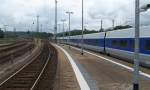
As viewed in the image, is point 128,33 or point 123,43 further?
point 123,43

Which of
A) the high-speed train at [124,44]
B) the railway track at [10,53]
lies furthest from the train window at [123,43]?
the railway track at [10,53]

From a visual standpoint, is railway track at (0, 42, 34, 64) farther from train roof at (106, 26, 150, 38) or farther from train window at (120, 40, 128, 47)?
train window at (120, 40, 128, 47)

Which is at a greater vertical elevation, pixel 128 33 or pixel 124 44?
pixel 128 33

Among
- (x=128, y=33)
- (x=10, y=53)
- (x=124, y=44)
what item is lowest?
(x=10, y=53)

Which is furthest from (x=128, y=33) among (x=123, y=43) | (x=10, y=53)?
(x=10, y=53)

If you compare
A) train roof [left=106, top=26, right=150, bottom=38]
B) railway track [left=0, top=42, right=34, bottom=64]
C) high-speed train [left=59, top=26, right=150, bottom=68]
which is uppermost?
train roof [left=106, top=26, right=150, bottom=38]

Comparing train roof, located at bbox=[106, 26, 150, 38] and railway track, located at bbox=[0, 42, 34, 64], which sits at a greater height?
train roof, located at bbox=[106, 26, 150, 38]

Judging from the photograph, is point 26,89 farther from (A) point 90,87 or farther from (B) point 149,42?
(B) point 149,42

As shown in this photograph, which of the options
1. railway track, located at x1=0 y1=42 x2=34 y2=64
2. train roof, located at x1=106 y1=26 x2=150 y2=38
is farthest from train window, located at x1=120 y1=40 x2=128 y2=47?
railway track, located at x1=0 y1=42 x2=34 y2=64

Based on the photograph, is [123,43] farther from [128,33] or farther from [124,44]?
[128,33]

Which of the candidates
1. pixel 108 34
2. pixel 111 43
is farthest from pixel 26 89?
pixel 108 34

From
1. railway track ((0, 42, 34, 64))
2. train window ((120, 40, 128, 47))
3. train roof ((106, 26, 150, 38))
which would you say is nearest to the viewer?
train roof ((106, 26, 150, 38))

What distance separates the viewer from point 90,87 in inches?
755

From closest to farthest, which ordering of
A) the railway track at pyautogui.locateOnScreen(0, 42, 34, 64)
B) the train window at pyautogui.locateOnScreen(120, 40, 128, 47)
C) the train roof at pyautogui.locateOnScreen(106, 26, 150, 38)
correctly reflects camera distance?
the train roof at pyautogui.locateOnScreen(106, 26, 150, 38) → the train window at pyautogui.locateOnScreen(120, 40, 128, 47) → the railway track at pyautogui.locateOnScreen(0, 42, 34, 64)
